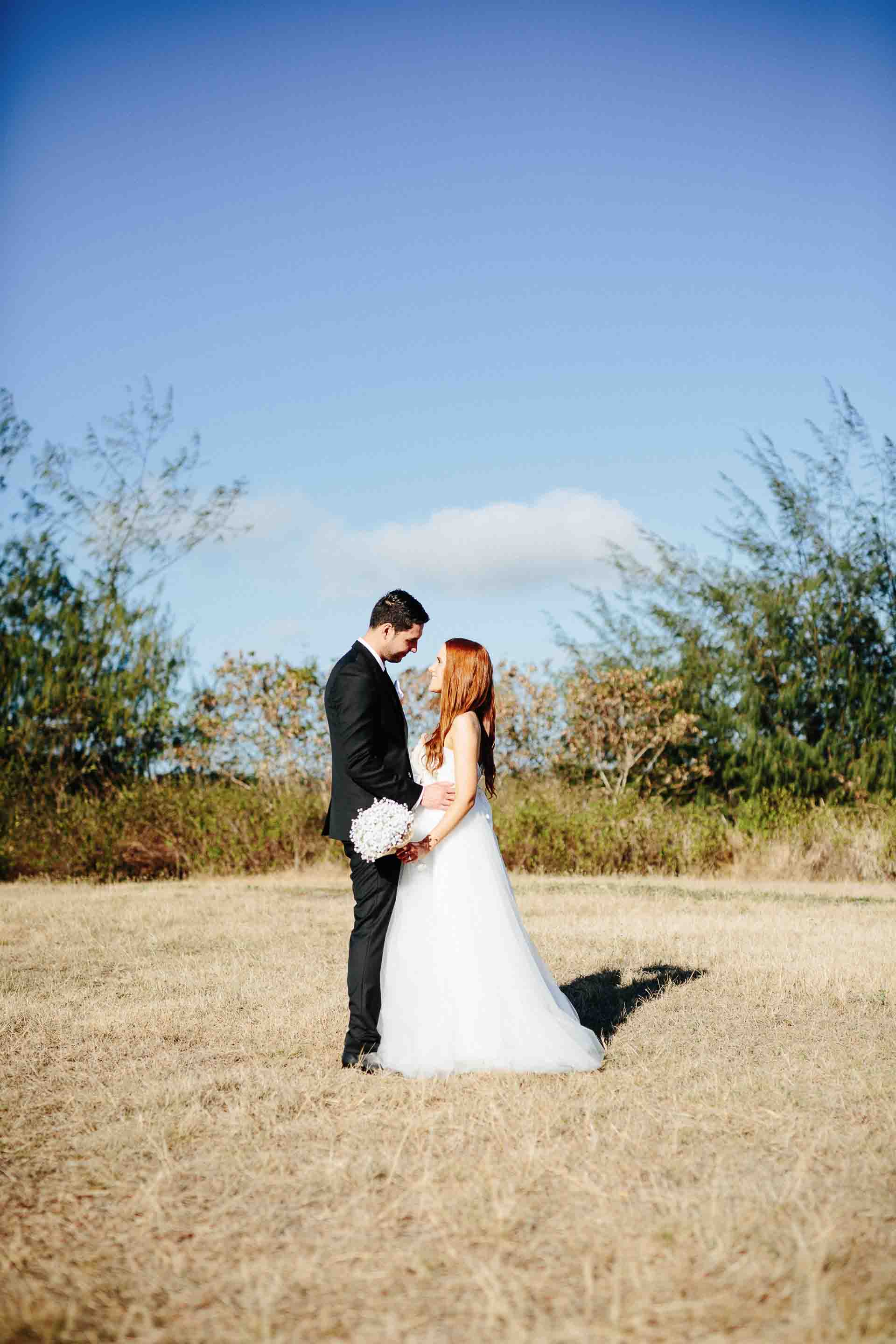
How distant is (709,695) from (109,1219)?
19447 mm

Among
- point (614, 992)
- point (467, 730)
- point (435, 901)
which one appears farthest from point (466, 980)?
point (614, 992)

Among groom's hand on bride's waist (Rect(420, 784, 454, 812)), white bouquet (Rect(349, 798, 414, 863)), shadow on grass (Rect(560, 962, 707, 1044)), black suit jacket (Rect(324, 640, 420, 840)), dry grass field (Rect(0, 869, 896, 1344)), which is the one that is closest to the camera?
dry grass field (Rect(0, 869, 896, 1344))

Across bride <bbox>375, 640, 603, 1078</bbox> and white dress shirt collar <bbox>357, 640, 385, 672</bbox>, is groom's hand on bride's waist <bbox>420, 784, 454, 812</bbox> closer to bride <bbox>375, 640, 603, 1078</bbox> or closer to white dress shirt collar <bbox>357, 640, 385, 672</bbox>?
bride <bbox>375, 640, 603, 1078</bbox>

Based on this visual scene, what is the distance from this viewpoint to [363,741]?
567cm

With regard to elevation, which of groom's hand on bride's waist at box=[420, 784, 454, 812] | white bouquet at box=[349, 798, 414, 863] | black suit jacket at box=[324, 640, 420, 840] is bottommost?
white bouquet at box=[349, 798, 414, 863]

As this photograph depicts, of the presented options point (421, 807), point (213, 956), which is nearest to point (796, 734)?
point (213, 956)

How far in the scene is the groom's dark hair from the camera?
229 inches

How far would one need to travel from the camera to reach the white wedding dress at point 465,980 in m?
5.57

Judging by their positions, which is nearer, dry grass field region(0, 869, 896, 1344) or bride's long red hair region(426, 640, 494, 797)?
dry grass field region(0, 869, 896, 1344)

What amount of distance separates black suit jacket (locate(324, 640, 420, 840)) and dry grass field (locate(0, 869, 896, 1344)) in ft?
4.75

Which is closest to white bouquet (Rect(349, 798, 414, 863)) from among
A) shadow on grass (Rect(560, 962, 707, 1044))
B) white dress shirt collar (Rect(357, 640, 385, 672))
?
white dress shirt collar (Rect(357, 640, 385, 672))

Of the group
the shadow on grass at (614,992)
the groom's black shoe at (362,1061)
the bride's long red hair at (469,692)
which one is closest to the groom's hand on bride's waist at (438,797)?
the bride's long red hair at (469,692)

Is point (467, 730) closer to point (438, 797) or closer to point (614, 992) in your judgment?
point (438, 797)

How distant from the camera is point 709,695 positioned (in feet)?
72.1
